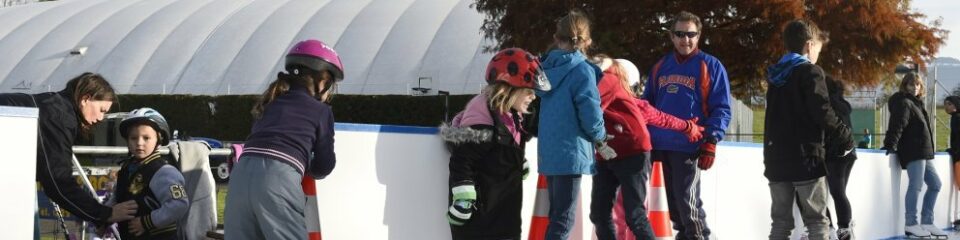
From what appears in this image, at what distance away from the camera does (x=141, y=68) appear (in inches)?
2003

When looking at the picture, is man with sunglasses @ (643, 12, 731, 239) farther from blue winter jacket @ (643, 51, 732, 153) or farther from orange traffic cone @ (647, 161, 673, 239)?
orange traffic cone @ (647, 161, 673, 239)

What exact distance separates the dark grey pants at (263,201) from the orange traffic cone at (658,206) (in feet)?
10.1

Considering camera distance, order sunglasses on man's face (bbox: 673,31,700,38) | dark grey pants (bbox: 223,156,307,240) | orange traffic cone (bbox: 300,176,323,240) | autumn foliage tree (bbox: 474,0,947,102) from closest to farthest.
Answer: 1. dark grey pants (bbox: 223,156,307,240)
2. orange traffic cone (bbox: 300,176,323,240)
3. sunglasses on man's face (bbox: 673,31,700,38)
4. autumn foliage tree (bbox: 474,0,947,102)

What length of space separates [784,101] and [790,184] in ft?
1.52

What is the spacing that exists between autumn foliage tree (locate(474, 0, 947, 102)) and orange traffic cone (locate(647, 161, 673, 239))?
22.8 metres

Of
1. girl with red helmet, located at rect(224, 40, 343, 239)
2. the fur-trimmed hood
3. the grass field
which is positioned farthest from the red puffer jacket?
the grass field

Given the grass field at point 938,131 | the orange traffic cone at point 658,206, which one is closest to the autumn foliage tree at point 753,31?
the grass field at point 938,131

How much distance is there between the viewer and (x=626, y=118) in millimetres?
6789

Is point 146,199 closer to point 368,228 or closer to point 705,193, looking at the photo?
point 368,228

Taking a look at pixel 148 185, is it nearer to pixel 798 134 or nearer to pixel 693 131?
pixel 693 131

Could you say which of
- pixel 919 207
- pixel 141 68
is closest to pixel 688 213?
pixel 919 207

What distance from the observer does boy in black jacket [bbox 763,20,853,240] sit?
7008 millimetres

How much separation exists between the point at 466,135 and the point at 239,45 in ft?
152

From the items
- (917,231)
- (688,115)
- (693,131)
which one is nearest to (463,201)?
(693,131)
